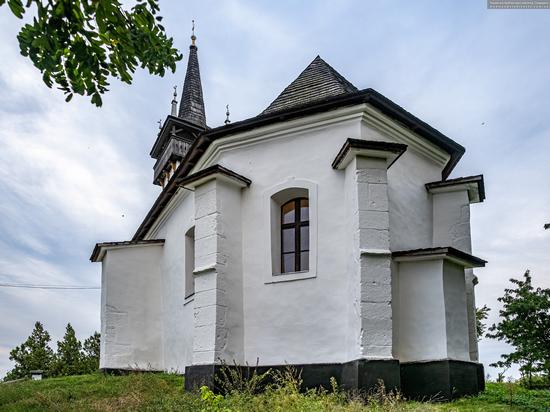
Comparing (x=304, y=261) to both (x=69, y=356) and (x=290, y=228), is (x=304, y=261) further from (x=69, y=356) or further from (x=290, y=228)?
(x=69, y=356)

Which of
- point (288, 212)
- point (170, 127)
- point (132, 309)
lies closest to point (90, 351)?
point (170, 127)

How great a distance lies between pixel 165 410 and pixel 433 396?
4637 mm

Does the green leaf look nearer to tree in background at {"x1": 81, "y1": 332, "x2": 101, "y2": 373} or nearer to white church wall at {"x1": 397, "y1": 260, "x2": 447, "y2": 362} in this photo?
white church wall at {"x1": 397, "y1": 260, "x2": 447, "y2": 362}

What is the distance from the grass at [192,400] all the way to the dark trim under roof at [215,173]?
4.12m

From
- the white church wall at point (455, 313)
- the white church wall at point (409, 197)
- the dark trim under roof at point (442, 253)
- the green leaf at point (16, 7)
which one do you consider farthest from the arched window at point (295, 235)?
the green leaf at point (16, 7)

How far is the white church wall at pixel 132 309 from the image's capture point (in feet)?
50.0

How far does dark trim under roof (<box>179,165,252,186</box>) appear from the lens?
36.0 feet

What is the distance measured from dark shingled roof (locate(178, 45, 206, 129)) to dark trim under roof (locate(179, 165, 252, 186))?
2014cm

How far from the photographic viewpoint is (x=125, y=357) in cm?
1517

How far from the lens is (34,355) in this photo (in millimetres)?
36312

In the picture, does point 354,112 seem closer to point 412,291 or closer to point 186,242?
point 412,291

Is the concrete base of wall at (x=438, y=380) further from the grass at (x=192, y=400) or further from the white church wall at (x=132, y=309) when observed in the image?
the white church wall at (x=132, y=309)

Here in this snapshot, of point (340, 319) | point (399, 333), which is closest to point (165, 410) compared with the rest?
point (340, 319)

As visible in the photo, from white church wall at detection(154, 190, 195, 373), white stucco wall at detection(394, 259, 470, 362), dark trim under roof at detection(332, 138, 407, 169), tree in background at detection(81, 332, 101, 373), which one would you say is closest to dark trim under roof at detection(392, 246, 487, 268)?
white stucco wall at detection(394, 259, 470, 362)
